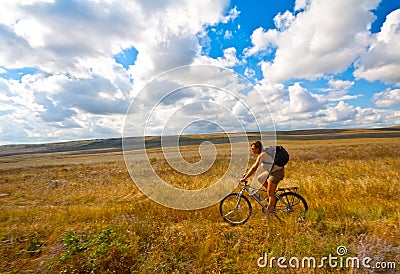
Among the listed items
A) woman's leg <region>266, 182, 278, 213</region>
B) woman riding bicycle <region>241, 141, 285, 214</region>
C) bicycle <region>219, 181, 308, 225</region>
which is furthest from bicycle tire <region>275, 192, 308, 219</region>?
woman riding bicycle <region>241, 141, 285, 214</region>

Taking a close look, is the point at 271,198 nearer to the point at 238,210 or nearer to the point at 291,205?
the point at 291,205

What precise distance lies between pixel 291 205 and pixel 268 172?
55.1 inches

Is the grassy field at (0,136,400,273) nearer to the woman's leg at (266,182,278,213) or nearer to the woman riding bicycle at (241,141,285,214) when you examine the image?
the woman's leg at (266,182,278,213)

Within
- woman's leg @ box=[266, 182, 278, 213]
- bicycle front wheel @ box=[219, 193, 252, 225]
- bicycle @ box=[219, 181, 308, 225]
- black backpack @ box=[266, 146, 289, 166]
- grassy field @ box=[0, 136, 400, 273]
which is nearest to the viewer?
grassy field @ box=[0, 136, 400, 273]

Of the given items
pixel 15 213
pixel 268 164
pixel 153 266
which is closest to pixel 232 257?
pixel 153 266

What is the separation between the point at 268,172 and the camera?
6.36 meters

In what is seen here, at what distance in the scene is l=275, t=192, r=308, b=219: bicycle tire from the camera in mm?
6733

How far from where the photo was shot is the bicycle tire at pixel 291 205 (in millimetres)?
6733

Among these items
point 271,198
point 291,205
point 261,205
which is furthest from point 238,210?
point 291,205

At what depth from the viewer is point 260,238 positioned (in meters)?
5.53

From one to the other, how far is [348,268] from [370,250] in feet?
2.05

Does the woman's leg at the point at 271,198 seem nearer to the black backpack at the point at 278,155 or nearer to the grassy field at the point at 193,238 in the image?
the grassy field at the point at 193,238

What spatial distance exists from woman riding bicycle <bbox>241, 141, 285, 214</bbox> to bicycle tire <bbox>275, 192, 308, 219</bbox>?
33cm

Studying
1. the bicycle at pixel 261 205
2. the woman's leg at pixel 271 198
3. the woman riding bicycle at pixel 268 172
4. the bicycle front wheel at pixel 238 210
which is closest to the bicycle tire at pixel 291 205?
the bicycle at pixel 261 205
